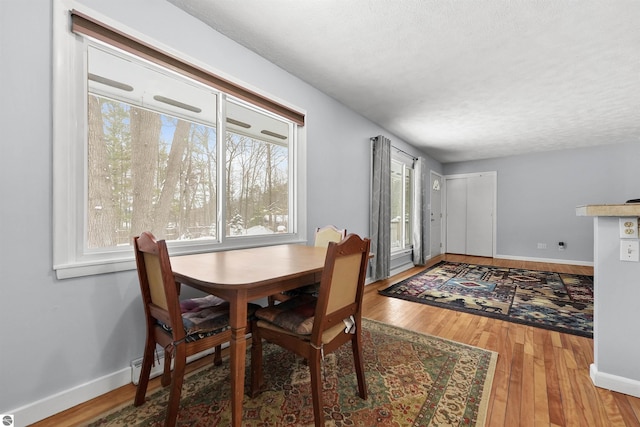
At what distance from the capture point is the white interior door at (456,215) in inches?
269

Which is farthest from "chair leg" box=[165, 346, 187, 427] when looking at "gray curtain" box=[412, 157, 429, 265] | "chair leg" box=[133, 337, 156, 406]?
"gray curtain" box=[412, 157, 429, 265]

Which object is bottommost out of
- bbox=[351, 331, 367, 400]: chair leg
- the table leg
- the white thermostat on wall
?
bbox=[351, 331, 367, 400]: chair leg

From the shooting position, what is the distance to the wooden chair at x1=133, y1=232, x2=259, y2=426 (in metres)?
1.19

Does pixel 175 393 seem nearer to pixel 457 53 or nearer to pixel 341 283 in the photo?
pixel 341 283

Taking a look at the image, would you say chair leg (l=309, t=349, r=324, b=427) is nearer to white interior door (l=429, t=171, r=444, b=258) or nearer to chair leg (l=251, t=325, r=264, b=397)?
chair leg (l=251, t=325, r=264, b=397)

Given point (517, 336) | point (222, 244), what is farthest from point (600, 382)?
point (222, 244)

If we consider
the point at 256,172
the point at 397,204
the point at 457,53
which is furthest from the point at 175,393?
the point at 397,204

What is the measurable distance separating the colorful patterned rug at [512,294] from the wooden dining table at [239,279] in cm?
230

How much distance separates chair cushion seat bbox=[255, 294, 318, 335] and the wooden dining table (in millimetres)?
138

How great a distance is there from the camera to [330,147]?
3.27m

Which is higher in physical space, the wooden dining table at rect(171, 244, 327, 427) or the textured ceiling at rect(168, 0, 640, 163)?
the textured ceiling at rect(168, 0, 640, 163)

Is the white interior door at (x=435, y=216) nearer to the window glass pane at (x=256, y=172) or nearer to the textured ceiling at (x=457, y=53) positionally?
the textured ceiling at (x=457, y=53)

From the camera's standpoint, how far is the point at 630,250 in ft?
5.10

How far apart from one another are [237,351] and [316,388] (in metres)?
0.40
